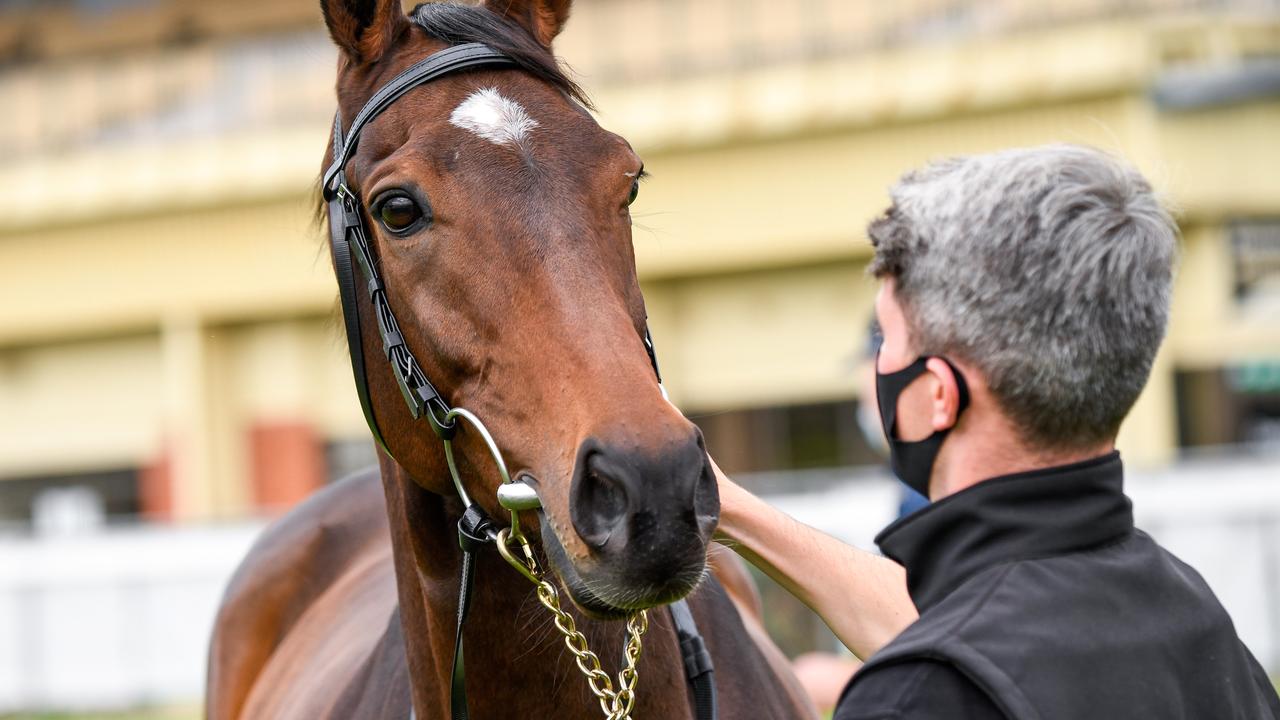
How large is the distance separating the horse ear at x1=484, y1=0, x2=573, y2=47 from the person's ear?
137 centimetres

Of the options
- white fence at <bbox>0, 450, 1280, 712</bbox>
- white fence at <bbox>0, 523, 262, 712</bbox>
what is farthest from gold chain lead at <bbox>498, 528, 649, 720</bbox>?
white fence at <bbox>0, 523, 262, 712</bbox>

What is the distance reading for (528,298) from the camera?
7.55 feet

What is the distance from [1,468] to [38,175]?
11.9 ft

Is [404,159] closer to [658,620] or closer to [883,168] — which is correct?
[658,620]

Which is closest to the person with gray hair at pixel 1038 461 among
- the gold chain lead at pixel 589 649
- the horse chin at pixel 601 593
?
the horse chin at pixel 601 593

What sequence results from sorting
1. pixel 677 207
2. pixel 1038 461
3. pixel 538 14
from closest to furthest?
pixel 1038 461 < pixel 538 14 < pixel 677 207

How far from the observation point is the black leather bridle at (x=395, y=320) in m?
2.47

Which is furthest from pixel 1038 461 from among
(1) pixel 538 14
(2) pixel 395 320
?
(1) pixel 538 14

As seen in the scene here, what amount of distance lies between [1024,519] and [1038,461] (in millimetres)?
83

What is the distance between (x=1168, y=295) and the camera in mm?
1745

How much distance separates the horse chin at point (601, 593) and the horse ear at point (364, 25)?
106cm

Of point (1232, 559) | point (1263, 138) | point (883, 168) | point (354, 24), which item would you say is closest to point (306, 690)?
point (354, 24)

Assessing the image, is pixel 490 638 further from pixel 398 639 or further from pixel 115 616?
pixel 115 616

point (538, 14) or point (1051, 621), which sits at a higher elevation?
point (538, 14)
